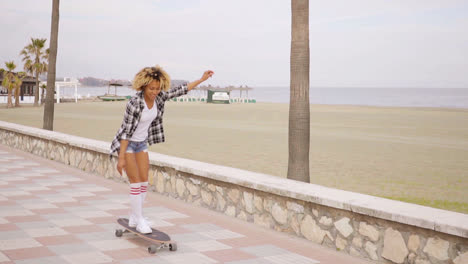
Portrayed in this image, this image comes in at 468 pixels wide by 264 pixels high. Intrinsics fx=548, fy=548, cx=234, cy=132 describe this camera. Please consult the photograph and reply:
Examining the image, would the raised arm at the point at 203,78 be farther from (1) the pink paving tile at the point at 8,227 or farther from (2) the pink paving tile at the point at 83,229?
(1) the pink paving tile at the point at 8,227

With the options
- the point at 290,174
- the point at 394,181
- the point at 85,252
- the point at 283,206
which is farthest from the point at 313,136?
the point at 85,252

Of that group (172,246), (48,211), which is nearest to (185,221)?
(172,246)

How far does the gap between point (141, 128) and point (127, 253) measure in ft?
4.19

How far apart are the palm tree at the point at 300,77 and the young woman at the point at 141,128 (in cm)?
194

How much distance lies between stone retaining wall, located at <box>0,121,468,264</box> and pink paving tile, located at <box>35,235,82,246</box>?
2093 millimetres

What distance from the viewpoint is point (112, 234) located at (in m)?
6.20

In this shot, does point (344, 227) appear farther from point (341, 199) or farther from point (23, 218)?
point (23, 218)

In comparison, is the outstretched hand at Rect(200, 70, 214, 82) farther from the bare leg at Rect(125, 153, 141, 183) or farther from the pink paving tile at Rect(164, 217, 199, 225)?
the pink paving tile at Rect(164, 217, 199, 225)

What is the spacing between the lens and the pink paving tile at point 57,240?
5730mm

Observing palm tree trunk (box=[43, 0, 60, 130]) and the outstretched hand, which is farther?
palm tree trunk (box=[43, 0, 60, 130])

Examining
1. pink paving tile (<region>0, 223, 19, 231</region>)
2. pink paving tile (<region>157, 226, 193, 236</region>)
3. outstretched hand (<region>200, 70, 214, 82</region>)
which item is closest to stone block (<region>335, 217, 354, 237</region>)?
pink paving tile (<region>157, 226, 193, 236</region>)

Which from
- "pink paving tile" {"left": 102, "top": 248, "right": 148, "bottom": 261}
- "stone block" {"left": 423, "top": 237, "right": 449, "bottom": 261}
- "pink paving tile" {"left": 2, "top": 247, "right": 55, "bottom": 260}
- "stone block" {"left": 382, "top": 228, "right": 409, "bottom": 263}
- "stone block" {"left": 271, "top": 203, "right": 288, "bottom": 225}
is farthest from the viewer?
"stone block" {"left": 271, "top": 203, "right": 288, "bottom": 225}

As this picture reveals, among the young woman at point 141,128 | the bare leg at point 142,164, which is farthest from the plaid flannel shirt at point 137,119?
the bare leg at point 142,164

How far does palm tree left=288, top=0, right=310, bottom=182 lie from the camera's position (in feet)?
24.8
